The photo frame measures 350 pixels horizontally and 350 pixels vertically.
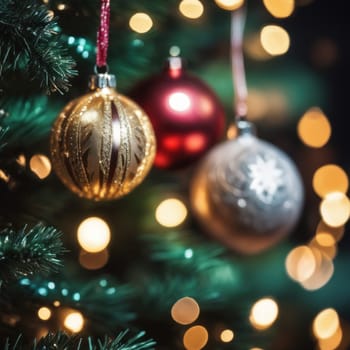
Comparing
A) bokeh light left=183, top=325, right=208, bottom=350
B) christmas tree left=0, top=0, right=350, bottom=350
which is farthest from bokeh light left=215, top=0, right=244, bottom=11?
bokeh light left=183, top=325, right=208, bottom=350

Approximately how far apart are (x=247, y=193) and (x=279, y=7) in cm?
51

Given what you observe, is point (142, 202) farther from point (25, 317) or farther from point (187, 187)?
point (25, 317)

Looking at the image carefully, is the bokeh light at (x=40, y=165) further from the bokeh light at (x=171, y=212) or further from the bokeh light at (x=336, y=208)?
the bokeh light at (x=336, y=208)

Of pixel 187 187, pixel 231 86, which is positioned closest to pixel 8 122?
pixel 187 187

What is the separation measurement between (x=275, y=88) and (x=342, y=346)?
500mm

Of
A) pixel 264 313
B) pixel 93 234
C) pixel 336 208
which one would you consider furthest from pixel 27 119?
pixel 336 208

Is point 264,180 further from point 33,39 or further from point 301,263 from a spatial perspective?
point 301,263

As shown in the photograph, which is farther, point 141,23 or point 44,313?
point 141,23

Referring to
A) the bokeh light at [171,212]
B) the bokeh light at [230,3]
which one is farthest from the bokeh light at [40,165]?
the bokeh light at [230,3]

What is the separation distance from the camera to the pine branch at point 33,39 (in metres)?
0.55

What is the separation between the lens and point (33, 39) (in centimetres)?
55

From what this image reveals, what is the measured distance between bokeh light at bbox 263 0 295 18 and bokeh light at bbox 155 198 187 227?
1.31ft

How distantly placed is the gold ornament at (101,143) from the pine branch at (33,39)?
0.08 metres

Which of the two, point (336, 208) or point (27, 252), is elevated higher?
point (27, 252)
